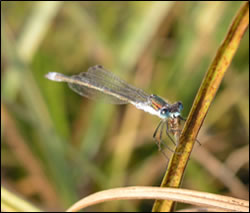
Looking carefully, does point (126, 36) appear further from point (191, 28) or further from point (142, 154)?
point (142, 154)

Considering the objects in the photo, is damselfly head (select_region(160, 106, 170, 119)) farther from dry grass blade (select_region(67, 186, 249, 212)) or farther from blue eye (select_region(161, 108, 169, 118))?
dry grass blade (select_region(67, 186, 249, 212))

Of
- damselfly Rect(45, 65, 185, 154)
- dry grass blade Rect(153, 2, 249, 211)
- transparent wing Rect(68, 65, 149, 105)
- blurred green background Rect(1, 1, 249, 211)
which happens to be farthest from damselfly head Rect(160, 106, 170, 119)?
blurred green background Rect(1, 1, 249, 211)

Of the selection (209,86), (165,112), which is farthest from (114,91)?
(209,86)

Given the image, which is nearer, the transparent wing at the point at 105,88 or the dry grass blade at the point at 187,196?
the dry grass blade at the point at 187,196

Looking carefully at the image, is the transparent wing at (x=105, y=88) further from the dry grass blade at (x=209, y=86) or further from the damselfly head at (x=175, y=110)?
the dry grass blade at (x=209, y=86)

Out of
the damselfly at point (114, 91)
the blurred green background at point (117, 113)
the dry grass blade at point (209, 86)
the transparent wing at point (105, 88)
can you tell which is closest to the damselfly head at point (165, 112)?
the damselfly at point (114, 91)

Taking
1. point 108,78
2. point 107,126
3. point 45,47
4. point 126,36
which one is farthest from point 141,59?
point 108,78
